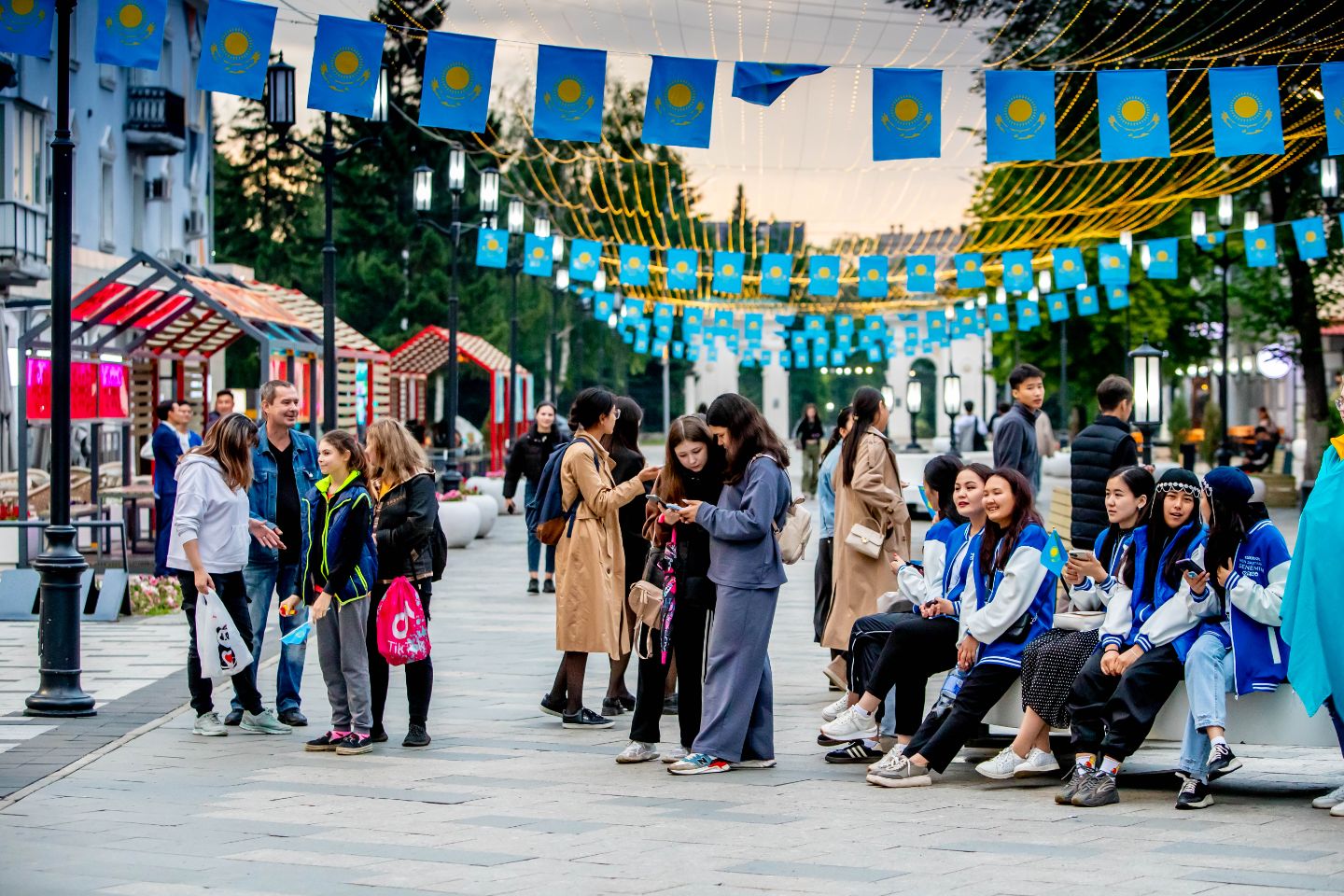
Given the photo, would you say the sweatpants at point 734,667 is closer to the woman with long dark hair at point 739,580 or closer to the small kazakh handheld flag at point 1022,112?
the woman with long dark hair at point 739,580

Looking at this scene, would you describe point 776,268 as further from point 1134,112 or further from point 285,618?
point 285,618

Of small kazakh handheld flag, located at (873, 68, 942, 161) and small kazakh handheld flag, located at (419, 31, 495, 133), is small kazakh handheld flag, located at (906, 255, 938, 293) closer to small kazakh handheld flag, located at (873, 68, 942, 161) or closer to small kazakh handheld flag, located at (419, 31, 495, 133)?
small kazakh handheld flag, located at (873, 68, 942, 161)

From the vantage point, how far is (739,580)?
28.2ft

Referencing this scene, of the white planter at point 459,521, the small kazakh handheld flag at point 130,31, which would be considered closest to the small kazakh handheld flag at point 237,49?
the small kazakh handheld flag at point 130,31

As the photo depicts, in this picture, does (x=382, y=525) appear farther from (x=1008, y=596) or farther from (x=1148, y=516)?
(x=1148, y=516)

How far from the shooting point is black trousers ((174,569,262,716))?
9.62 m

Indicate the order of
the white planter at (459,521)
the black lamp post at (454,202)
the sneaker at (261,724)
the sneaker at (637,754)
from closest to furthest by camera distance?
1. the sneaker at (637,754)
2. the sneaker at (261,724)
3. the white planter at (459,521)
4. the black lamp post at (454,202)

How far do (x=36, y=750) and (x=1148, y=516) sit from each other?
5.55 meters

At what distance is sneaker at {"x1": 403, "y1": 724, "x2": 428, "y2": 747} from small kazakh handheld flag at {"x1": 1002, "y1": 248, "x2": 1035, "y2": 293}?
23.7 m

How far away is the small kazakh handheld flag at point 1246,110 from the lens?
46.5ft

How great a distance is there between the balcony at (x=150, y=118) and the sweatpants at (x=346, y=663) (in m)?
26.4

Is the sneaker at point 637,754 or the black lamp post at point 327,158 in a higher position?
the black lamp post at point 327,158

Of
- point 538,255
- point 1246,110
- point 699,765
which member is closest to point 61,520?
point 699,765

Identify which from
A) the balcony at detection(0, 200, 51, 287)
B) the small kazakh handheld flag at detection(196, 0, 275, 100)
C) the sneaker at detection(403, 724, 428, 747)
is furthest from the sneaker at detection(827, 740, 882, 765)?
the balcony at detection(0, 200, 51, 287)
